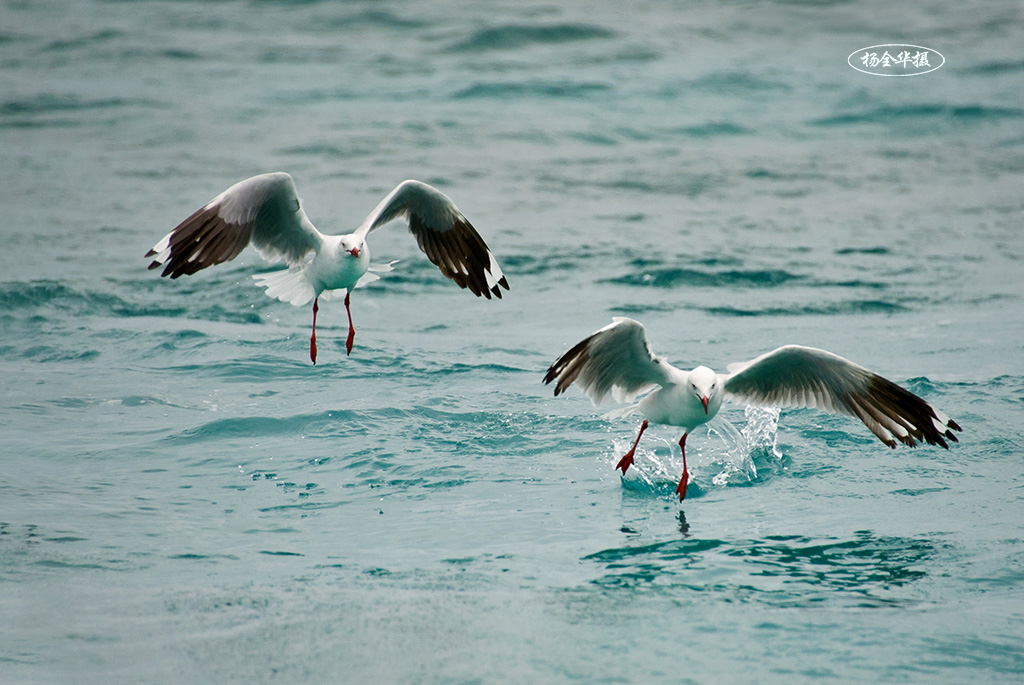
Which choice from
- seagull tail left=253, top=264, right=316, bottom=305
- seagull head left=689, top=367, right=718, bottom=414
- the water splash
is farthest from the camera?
the water splash

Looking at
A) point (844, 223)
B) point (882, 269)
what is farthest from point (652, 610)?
point (844, 223)

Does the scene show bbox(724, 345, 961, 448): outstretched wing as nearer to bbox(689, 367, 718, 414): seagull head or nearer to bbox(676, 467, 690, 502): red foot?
bbox(689, 367, 718, 414): seagull head

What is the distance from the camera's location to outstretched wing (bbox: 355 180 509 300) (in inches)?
334

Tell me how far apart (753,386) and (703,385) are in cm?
85

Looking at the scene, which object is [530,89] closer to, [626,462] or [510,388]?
[510,388]

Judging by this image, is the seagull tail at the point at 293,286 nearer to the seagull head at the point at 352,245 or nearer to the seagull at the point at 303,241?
the seagull at the point at 303,241

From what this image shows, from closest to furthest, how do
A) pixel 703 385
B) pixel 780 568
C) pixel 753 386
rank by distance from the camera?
pixel 780 568
pixel 703 385
pixel 753 386

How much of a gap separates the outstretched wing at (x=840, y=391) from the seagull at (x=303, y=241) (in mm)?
1881

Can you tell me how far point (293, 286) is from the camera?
8305mm

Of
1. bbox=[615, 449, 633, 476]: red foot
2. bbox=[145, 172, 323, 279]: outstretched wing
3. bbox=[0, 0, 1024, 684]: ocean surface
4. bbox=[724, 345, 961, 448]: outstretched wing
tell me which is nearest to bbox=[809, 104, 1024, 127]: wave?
bbox=[0, 0, 1024, 684]: ocean surface

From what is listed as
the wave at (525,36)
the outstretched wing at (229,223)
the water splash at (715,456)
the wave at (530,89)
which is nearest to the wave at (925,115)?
the wave at (530,89)

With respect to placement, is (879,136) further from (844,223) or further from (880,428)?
(880,428)

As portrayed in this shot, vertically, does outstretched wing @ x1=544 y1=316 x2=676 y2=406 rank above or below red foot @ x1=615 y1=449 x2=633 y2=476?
above

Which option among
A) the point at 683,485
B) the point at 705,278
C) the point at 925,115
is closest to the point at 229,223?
the point at 683,485
